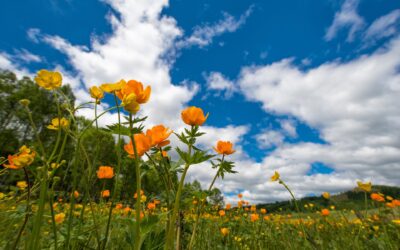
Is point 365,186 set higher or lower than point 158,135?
lower

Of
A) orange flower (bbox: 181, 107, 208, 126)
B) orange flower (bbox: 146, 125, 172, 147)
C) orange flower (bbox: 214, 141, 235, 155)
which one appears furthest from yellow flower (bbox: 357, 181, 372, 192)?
orange flower (bbox: 146, 125, 172, 147)

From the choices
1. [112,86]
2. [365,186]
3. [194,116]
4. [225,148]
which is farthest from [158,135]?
[365,186]

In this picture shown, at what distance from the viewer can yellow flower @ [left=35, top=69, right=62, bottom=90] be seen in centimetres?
106

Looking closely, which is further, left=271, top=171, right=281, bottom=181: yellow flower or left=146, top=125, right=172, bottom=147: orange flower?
left=271, top=171, right=281, bottom=181: yellow flower

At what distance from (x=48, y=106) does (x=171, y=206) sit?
32.7 m

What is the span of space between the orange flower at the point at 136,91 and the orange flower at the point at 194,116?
33 cm

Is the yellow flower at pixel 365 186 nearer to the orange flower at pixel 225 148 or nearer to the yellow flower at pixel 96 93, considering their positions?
the orange flower at pixel 225 148

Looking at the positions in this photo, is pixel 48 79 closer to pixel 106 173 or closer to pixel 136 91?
pixel 136 91

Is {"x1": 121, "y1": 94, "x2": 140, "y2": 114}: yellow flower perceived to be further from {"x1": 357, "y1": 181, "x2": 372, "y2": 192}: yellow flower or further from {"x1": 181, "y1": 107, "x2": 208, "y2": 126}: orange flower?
{"x1": 357, "y1": 181, "x2": 372, "y2": 192}: yellow flower

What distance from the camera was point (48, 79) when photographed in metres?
1.07

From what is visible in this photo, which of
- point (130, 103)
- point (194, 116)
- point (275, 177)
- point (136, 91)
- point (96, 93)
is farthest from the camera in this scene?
point (275, 177)

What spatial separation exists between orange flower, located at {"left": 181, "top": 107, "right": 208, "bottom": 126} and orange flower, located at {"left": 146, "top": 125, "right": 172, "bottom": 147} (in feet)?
0.49

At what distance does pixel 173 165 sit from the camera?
1.34 m

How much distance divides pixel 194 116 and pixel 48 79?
2.53ft
